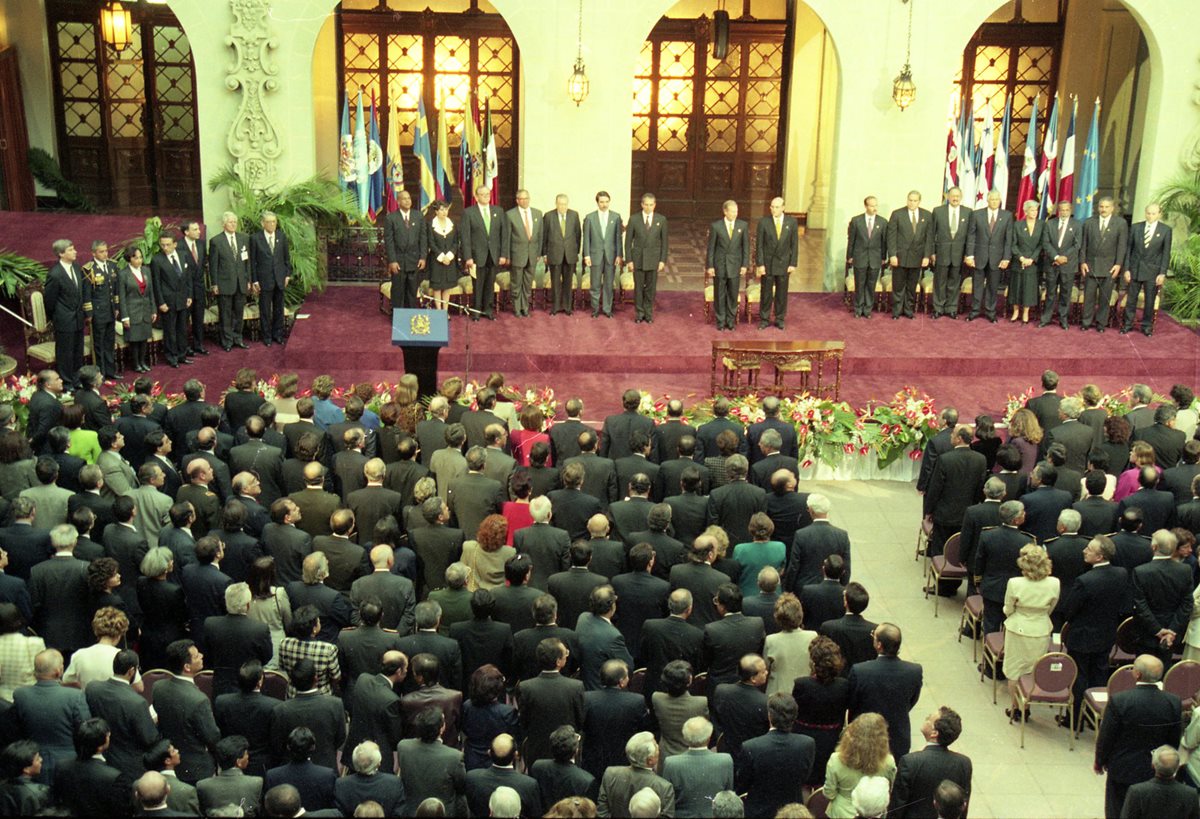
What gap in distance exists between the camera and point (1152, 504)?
11.4 metres

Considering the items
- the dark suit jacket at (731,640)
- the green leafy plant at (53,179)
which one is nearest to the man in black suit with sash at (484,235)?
the green leafy plant at (53,179)

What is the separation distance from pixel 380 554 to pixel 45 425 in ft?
14.7

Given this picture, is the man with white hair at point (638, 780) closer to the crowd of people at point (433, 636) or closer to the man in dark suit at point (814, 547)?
the crowd of people at point (433, 636)

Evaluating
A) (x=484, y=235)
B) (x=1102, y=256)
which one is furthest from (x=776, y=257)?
(x=1102, y=256)

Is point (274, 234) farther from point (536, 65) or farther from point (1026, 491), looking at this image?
point (1026, 491)

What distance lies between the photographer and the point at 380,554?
31.4ft

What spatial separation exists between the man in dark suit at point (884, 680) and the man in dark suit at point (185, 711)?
3.66m

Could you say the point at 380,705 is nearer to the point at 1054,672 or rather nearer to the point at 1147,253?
the point at 1054,672

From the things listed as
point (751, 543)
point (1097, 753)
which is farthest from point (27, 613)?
point (1097, 753)

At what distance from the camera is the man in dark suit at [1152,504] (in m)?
11.4

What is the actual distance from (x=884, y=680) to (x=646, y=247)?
32.1 ft

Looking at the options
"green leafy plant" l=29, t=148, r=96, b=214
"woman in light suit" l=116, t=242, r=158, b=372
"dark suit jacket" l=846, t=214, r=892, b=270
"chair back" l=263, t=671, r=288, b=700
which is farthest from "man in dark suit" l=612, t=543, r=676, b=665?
"green leafy plant" l=29, t=148, r=96, b=214

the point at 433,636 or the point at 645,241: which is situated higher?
the point at 645,241

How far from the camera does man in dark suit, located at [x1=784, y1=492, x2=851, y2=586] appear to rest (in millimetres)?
10320
